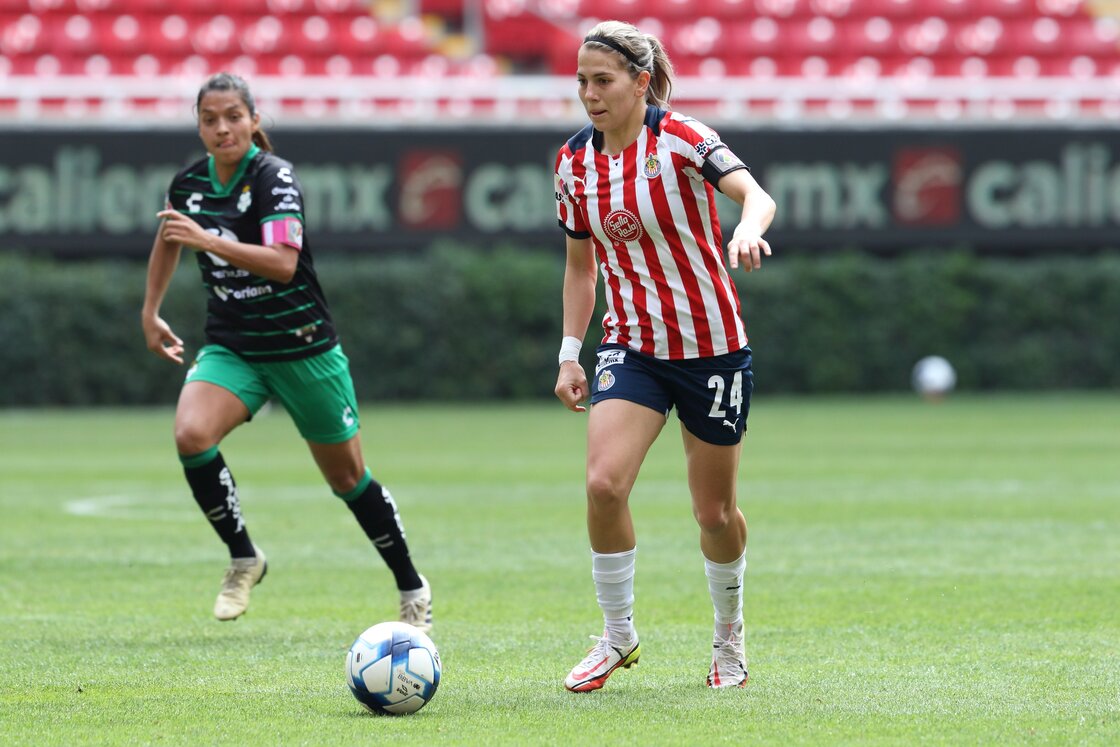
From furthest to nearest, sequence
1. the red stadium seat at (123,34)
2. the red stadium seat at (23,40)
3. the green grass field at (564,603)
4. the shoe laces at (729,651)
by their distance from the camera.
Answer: the red stadium seat at (123,34)
the red stadium seat at (23,40)
the shoe laces at (729,651)
the green grass field at (564,603)

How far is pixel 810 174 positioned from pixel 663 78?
19.9 metres

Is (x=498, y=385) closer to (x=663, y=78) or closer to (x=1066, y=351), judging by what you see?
(x=1066, y=351)

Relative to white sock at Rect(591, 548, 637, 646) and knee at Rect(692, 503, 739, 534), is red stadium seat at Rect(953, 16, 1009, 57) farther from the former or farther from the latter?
white sock at Rect(591, 548, 637, 646)

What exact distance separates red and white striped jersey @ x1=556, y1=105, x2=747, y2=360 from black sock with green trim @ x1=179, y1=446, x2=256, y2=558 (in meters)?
2.17

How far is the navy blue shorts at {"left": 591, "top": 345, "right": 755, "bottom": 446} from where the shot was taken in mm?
6055

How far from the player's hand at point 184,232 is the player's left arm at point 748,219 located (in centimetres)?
225

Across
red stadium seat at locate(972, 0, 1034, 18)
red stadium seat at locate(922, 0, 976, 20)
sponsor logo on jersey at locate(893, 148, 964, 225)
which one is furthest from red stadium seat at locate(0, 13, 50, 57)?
red stadium seat at locate(972, 0, 1034, 18)

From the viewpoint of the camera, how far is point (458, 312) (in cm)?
2591

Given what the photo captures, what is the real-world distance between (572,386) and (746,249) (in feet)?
3.79

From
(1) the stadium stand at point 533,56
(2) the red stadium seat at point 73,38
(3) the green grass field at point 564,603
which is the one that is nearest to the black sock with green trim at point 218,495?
(3) the green grass field at point 564,603

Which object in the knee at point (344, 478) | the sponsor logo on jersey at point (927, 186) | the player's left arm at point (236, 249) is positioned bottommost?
the sponsor logo on jersey at point (927, 186)

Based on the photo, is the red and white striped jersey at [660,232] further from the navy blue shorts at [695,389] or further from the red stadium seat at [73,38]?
the red stadium seat at [73,38]

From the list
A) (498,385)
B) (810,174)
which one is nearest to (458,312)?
(498,385)

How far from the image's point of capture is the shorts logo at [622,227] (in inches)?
236
